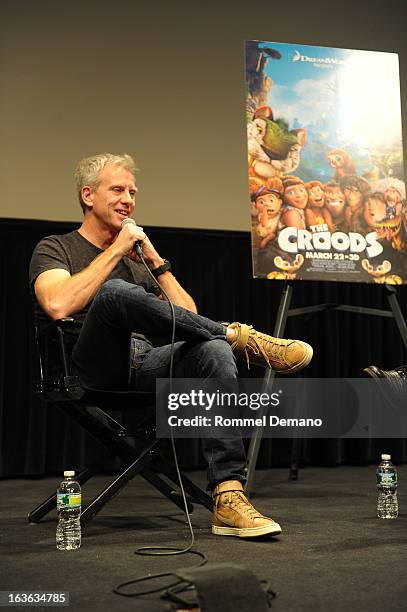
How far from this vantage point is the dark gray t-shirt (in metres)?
2.25

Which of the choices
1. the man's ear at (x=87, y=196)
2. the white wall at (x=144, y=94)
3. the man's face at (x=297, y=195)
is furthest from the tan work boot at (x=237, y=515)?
the white wall at (x=144, y=94)

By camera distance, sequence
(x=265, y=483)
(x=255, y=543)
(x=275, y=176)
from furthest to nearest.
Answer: (x=265, y=483), (x=275, y=176), (x=255, y=543)

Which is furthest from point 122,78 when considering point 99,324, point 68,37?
point 99,324

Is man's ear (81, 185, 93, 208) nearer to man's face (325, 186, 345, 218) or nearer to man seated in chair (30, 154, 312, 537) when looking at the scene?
man seated in chair (30, 154, 312, 537)

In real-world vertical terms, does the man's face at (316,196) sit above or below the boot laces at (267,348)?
above

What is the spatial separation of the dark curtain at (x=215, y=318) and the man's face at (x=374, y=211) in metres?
0.60

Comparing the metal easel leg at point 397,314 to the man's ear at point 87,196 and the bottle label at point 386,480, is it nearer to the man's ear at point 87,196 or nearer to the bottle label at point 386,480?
the bottle label at point 386,480

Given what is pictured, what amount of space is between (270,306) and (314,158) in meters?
1.33

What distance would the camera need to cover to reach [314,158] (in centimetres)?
303

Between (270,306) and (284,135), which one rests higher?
(284,135)

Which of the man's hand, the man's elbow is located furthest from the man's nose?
the man's elbow

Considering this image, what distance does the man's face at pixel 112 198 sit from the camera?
2.47 meters

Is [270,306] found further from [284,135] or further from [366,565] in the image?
[366,565]

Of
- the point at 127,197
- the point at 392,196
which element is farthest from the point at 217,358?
the point at 392,196
